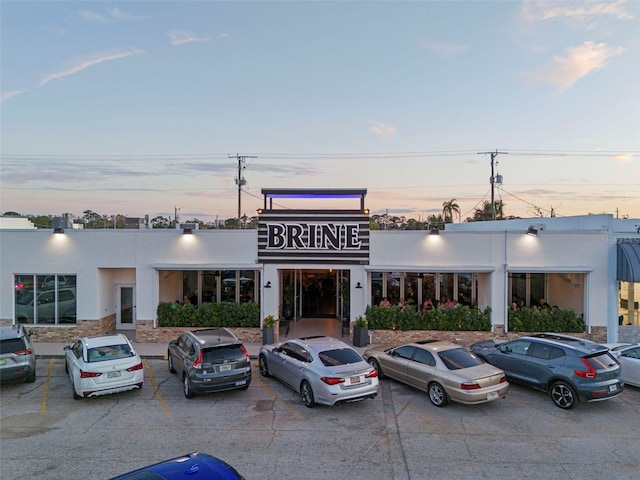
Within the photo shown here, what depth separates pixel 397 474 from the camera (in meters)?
7.53

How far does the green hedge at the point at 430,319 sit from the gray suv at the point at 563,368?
4863 mm

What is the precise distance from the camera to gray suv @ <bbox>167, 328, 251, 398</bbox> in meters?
11.0

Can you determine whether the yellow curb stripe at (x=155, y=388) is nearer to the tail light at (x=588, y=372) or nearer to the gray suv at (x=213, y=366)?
the gray suv at (x=213, y=366)

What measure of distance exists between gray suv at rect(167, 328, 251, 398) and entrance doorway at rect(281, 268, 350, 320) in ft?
29.8

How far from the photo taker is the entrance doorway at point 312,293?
21344mm

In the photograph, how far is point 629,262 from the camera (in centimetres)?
1636

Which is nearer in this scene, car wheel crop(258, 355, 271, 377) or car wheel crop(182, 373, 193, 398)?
car wheel crop(182, 373, 193, 398)

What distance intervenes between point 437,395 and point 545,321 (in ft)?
28.9

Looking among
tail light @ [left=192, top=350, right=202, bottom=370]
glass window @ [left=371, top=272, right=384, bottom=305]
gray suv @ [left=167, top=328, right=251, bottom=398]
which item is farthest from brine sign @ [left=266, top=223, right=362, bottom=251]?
tail light @ [left=192, top=350, right=202, bottom=370]

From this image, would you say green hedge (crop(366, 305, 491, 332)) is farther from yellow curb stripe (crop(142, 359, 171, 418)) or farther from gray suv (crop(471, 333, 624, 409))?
yellow curb stripe (crop(142, 359, 171, 418))

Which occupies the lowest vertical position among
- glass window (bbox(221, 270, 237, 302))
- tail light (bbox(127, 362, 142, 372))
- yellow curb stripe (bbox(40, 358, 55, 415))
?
yellow curb stripe (bbox(40, 358, 55, 415))

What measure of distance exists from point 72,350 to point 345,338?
969 centimetres

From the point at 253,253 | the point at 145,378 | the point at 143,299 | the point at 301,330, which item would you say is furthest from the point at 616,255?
the point at 143,299

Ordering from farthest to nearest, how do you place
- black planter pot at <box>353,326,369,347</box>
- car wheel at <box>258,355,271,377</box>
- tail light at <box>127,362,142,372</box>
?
1. black planter pot at <box>353,326,369,347</box>
2. car wheel at <box>258,355,271,377</box>
3. tail light at <box>127,362,142,372</box>
